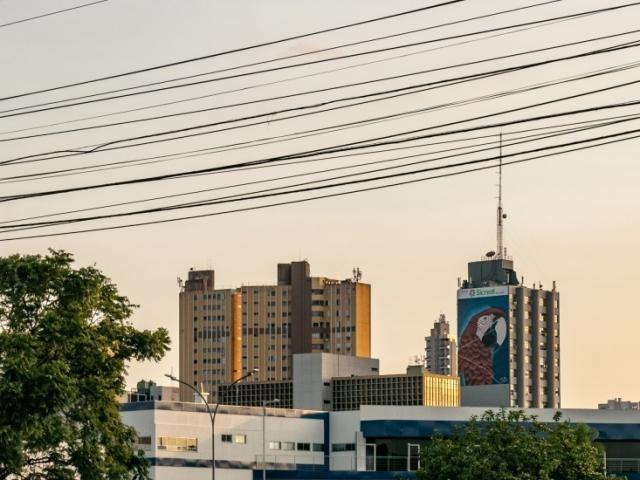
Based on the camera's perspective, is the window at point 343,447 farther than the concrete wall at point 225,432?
Yes

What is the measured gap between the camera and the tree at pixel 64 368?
6078 cm

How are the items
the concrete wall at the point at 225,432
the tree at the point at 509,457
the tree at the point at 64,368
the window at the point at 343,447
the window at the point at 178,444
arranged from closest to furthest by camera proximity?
the tree at the point at 64,368, the tree at the point at 509,457, the window at the point at 178,444, the concrete wall at the point at 225,432, the window at the point at 343,447

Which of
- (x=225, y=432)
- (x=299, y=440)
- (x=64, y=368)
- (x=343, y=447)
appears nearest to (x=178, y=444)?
(x=225, y=432)

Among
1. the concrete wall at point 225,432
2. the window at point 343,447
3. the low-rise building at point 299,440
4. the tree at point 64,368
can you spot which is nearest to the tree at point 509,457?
the tree at point 64,368

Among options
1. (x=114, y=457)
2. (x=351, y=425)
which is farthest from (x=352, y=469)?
(x=114, y=457)

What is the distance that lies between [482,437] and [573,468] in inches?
182

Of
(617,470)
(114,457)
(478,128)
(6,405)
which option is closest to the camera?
(478,128)

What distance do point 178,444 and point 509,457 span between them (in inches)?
1913

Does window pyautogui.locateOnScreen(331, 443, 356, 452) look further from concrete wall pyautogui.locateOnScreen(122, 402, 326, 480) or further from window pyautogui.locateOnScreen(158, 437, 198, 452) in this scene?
window pyautogui.locateOnScreen(158, 437, 198, 452)

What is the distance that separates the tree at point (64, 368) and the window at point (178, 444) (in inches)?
2176

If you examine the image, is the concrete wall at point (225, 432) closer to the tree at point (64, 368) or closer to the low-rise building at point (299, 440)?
the low-rise building at point (299, 440)

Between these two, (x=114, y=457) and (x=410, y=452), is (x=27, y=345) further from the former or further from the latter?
(x=410, y=452)

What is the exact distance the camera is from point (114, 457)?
65.4 meters

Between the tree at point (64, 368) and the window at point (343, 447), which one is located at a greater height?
the tree at point (64, 368)
